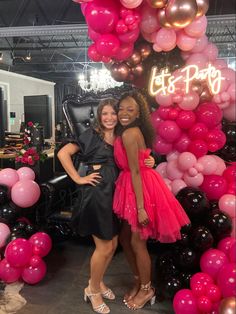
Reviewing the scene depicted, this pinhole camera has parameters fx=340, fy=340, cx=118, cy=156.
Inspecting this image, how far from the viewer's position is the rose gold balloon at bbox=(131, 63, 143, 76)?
113 inches

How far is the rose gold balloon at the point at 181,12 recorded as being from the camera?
2.13m

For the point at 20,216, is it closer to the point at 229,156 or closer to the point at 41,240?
the point at 41,240

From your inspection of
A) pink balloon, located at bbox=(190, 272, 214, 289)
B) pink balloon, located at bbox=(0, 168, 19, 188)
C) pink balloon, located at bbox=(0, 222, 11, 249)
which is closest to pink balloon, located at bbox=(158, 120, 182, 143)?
pink balloon, located at bbox=(190, 272, 214, 289)

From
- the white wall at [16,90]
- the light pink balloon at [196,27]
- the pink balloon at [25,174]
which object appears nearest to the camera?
the light pink balloon at [196,27]

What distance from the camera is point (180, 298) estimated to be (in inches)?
79.0

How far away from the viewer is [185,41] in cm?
244

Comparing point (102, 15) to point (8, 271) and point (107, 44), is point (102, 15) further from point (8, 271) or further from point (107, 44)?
point (8, 271)

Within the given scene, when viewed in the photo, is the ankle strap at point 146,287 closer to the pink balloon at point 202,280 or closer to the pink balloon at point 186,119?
the pink balloon at point 202,280

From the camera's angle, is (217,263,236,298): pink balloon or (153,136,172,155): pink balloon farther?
(153,136,172,155): pink balloon

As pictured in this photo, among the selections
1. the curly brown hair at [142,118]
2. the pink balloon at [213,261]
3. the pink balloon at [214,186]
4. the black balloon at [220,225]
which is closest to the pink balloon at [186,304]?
the pink balloon at [213,261]

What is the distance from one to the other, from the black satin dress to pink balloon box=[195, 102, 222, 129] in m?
0.76

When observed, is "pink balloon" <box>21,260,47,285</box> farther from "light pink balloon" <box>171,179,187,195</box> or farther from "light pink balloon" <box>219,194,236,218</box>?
"light pink balloon" <box>219,194,236,218</box>

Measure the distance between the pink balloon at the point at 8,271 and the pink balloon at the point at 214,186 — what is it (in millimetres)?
1499

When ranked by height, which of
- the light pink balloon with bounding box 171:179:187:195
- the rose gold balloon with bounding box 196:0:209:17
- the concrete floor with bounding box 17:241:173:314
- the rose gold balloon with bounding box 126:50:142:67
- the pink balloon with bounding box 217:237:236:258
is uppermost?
the rose gold balloon with bounding box 196:0:209:17
